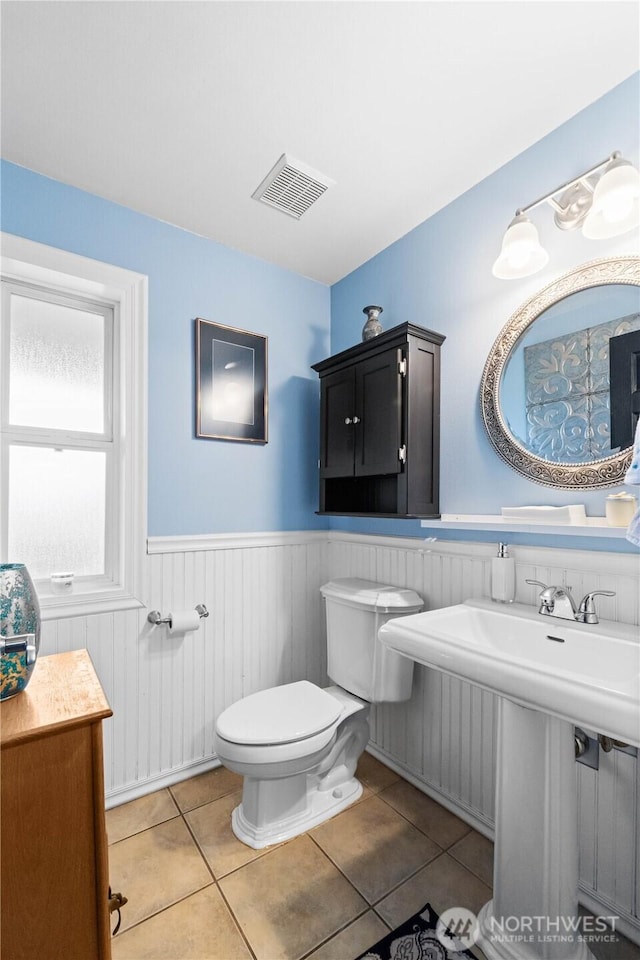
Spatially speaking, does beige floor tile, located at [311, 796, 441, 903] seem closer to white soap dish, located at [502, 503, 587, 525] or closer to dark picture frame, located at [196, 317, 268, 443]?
white soap dish, located at [502, 503, 587, 525]

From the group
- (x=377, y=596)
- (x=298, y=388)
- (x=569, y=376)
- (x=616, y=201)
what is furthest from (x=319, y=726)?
(x=616, y=201)

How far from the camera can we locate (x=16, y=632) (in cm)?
106

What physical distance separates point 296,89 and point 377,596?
1709mm

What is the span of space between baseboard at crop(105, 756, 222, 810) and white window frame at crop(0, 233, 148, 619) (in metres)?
0.71

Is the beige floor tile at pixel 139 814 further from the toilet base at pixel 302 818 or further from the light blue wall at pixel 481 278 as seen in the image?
the light blue wall at pixel 481 278

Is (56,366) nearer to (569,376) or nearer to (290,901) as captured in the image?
(569,376)

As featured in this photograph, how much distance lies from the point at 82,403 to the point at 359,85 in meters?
1.49

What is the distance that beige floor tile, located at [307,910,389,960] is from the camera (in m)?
1.17

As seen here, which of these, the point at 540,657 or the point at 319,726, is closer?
the point at 540,657

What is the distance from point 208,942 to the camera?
121 cm

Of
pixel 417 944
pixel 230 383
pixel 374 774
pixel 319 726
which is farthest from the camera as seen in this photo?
pixel 230 383

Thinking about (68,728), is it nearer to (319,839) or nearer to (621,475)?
(319,839)

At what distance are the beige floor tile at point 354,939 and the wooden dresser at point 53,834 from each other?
0.57m

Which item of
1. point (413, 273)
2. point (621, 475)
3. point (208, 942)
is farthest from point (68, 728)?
point (413, 273)
